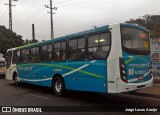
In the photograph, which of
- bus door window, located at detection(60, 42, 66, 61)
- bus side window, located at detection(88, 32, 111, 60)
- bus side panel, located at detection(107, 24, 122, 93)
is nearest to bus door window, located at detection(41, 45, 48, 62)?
bus door window, located at detection(60, 42, 66, 61)

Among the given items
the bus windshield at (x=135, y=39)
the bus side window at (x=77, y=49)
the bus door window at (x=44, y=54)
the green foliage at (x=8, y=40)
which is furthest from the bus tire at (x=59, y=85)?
the green foliage at (x=8, y=40)

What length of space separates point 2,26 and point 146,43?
1680 inches

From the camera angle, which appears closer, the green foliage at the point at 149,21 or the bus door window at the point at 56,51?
the bus door window at the point at 56,51

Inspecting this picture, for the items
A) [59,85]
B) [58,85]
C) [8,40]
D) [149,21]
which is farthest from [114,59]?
[149,21]

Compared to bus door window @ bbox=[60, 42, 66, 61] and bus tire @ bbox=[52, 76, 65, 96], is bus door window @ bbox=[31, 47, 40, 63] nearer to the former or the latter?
bus tire @ bbox=[52, 76, 65, 96]

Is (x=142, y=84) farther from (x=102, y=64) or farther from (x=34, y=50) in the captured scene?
(x=34, y=50)

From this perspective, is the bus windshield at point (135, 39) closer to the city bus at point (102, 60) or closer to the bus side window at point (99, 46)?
the city bus at point (102, 60)

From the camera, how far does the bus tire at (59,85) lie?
12302mm

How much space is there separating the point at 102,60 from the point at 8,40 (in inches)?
1345

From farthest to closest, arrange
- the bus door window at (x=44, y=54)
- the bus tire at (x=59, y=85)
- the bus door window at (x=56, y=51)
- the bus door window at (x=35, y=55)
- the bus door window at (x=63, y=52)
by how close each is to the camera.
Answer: the bus door window at (x=35, y=55) < the bus door window at (x=44, y=54) < the bus door window at (x=56, y=51) < the bus tire at (x=59, y=85) < the bus door window at (x=63, y=52)

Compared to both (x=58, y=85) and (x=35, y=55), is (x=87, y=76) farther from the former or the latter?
(x=35, y=55)

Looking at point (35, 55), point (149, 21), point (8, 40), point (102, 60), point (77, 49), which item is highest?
point (149, 21)

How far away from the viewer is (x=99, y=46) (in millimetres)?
9852

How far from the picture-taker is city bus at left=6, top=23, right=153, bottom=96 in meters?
9.18
